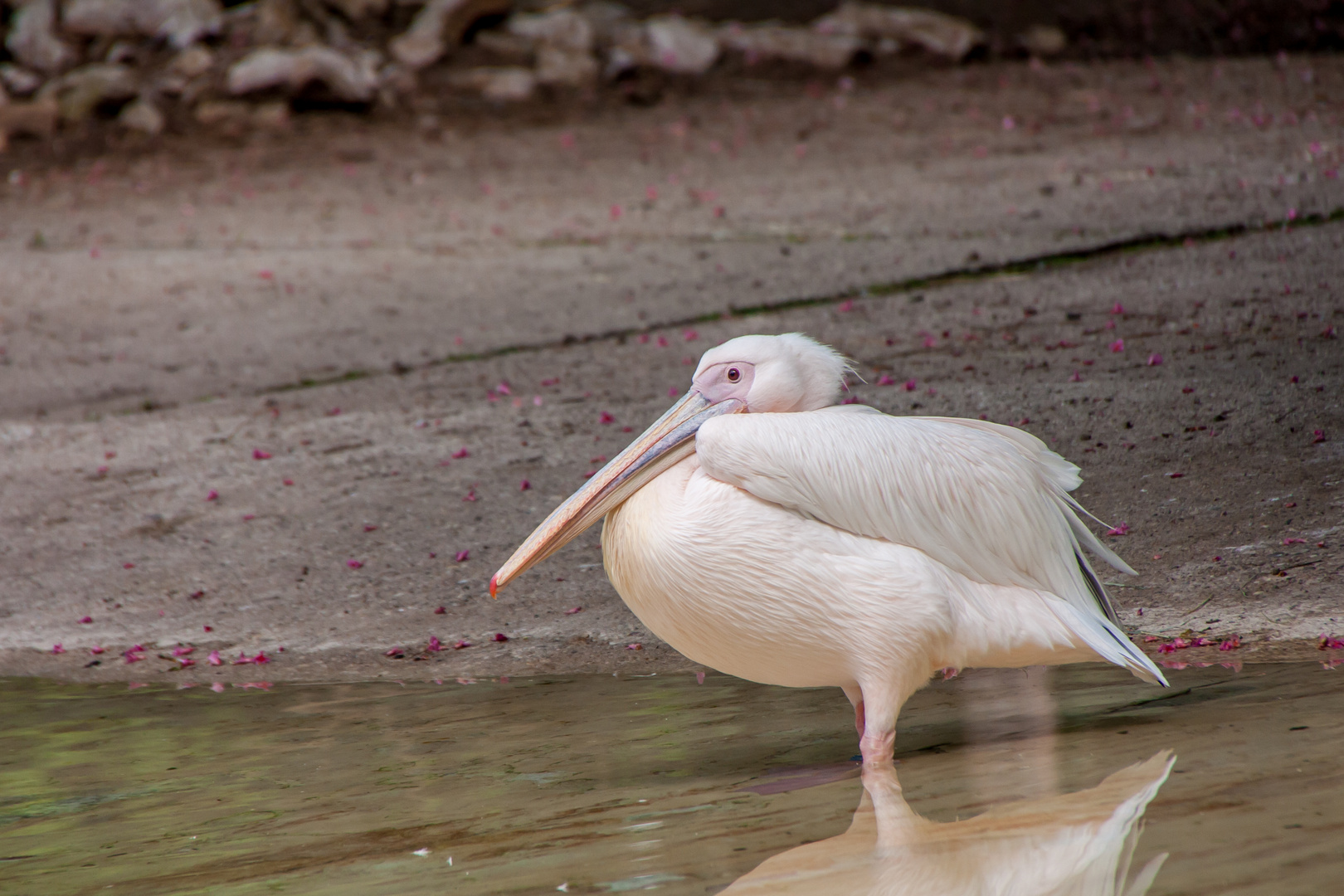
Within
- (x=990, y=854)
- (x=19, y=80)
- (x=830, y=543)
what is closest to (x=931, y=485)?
(x=830, y=543)

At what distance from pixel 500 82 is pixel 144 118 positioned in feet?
7.76

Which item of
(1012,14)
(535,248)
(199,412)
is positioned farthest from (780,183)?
(199,412)

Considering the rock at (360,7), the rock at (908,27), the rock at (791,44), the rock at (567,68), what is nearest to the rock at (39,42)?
the rock at (360,7)

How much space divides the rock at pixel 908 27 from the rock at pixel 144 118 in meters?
4.51

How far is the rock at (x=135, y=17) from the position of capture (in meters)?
10.1

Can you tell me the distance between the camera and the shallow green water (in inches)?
82.4

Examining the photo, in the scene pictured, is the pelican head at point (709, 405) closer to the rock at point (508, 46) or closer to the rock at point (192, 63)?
the rock at point (508, 46)

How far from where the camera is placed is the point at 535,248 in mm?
7223

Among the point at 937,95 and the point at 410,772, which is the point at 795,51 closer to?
the point at 937,95

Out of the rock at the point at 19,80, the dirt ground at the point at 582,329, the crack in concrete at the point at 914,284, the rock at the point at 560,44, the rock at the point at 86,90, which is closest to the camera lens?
the dirt ground at the point at 582,329

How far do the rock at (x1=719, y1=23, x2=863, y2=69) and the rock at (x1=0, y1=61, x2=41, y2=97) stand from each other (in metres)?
4.70

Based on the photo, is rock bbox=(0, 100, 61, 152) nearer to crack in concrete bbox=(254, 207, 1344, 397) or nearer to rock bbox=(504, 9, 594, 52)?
rock bbox=(504, 9, 594, 52)

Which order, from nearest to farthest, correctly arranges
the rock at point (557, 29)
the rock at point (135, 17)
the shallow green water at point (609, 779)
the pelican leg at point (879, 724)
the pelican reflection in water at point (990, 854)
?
the pelican reflection in water at point (990, 854) < the shallow green water at point (609, 779) < the pelican leg at point (879, 724) < the rock at point (557, 29) < the rock at point (135, 17)

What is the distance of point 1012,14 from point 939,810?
343 inches
